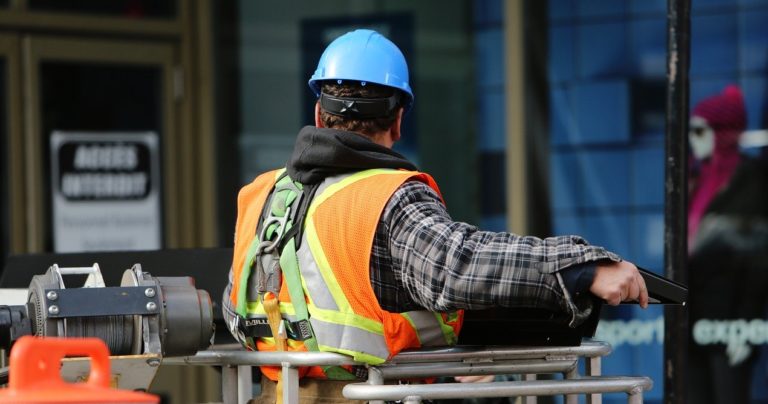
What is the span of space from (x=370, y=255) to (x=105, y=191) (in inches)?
187

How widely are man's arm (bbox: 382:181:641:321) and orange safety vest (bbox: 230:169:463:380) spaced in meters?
0.13

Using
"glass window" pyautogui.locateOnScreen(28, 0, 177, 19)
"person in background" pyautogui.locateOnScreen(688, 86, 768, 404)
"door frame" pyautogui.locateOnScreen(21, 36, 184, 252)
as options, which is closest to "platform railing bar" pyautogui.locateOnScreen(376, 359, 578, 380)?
"person in background" pyautogui.locateOnScreen(688, 86, 768, 404)

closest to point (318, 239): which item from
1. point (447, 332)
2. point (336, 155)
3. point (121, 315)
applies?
point (336, 155)

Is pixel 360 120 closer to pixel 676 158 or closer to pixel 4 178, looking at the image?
pixel 676 158

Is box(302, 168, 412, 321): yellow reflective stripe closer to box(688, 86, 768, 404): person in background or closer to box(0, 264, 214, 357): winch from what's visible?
box(0, 264, 214, 357): winch

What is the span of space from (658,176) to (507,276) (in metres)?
3.85

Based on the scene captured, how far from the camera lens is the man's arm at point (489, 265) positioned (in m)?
3.11

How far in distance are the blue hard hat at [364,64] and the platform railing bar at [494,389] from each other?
2.87 ft

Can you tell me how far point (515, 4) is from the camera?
7102 mm

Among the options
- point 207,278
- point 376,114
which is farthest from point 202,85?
point 376,114

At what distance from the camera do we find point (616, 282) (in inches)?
122

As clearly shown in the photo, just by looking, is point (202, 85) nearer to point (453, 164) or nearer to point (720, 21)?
point (453, 164)

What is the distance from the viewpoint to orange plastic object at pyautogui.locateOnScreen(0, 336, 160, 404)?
2.43 m

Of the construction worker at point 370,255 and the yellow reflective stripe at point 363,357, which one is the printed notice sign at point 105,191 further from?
the yellow reflective stripe at point 363,357
